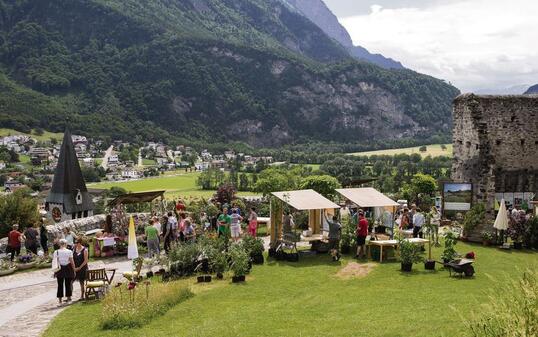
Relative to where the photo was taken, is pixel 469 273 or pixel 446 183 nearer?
pixel 469 273

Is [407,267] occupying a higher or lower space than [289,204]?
lower

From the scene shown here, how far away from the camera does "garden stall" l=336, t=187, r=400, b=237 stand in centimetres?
2016

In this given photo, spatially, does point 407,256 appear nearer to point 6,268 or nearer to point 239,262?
point 239,262

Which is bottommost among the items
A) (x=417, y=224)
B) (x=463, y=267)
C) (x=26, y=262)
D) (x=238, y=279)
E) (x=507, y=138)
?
(x=26, y=262)

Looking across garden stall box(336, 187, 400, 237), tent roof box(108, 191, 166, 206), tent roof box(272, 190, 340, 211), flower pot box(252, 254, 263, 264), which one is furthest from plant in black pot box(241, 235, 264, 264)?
tent roof box(108, 191, 166, 206)

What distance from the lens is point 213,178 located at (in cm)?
8856

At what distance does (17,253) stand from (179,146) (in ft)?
519

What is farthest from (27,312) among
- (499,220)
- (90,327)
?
(499,220)

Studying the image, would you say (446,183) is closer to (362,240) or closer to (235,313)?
(362,240)

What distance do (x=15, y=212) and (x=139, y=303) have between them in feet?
47.3

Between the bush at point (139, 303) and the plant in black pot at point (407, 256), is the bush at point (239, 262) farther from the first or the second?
the plant in black pot at point (407, 256)

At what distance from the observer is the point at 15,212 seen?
24.5 meters

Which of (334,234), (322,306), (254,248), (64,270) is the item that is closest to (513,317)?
(322,306)

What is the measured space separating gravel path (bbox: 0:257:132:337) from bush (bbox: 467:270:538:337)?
8941 millimetres
